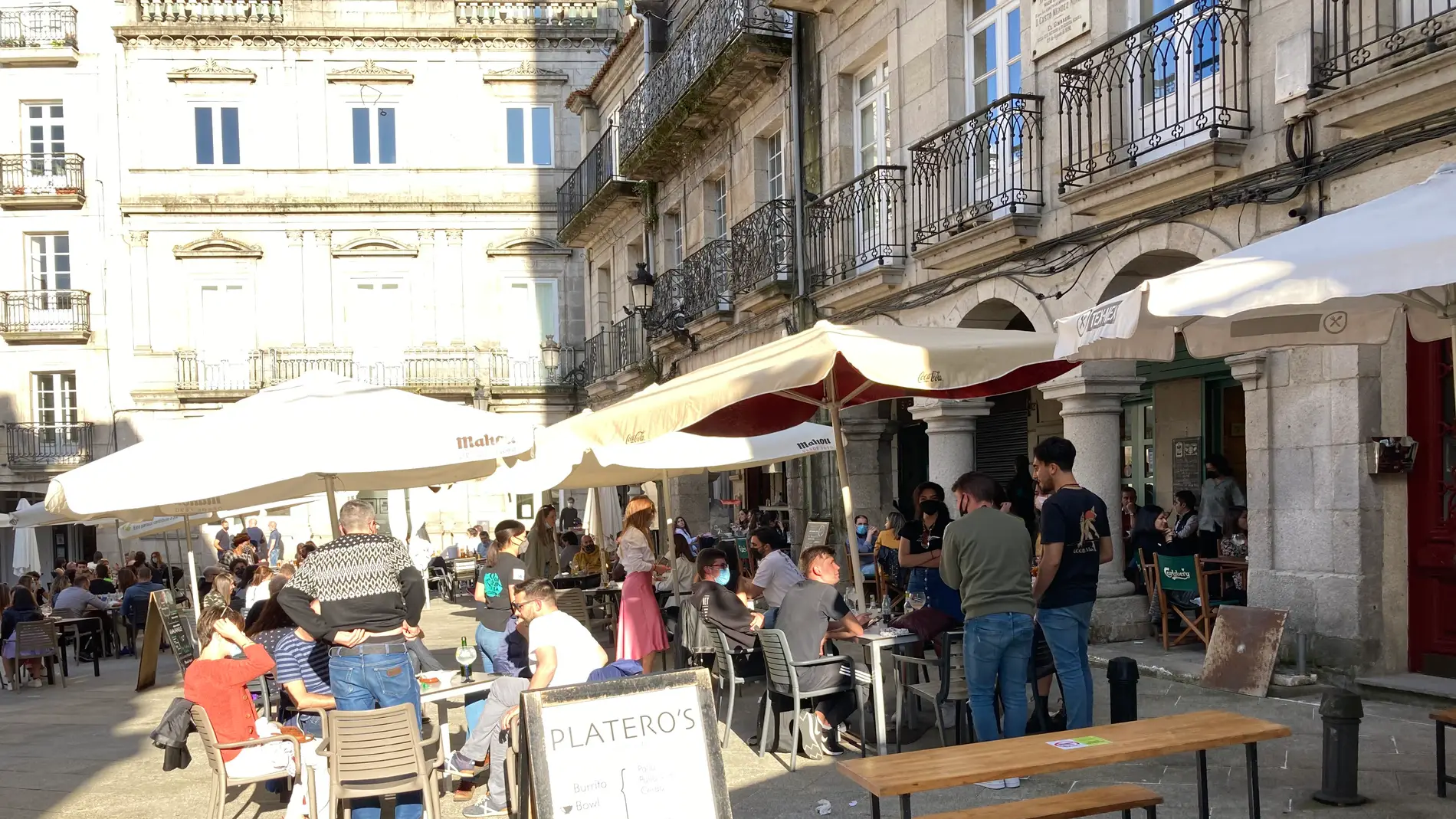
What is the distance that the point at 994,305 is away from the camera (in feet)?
40.5

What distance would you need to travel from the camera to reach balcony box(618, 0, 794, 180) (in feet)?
52.5

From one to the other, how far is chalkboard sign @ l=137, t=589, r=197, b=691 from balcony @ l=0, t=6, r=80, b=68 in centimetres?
2189

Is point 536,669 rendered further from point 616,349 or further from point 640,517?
point 616,349

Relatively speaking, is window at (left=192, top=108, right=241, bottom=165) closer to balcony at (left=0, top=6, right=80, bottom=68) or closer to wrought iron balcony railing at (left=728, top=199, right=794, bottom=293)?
balcony at (left=0, top=6, right=80, bottom=68)

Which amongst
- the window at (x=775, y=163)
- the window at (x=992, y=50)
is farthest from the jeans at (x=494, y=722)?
the window at (x=775, y=163)

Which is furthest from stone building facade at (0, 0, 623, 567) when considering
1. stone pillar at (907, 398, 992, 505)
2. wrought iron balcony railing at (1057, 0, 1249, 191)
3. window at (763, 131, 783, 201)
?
wrought iron balcony railing at (1057, 0, 1249, 191)

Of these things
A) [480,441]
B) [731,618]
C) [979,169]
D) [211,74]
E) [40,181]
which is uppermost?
[211,74]

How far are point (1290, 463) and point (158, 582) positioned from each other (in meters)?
15.8

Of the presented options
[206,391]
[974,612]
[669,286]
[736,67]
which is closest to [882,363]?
[974,612]

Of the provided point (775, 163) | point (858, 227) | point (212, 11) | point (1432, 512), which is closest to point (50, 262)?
point (212, 11)

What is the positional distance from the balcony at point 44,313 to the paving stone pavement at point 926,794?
22.0 meters

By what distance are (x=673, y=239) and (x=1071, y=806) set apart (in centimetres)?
1890

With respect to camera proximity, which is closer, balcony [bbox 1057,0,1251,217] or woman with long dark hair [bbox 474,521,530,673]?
woman with long dark hair [bbox 474,521,530,673]

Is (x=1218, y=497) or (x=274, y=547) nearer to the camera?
(x=1218, y=497)
